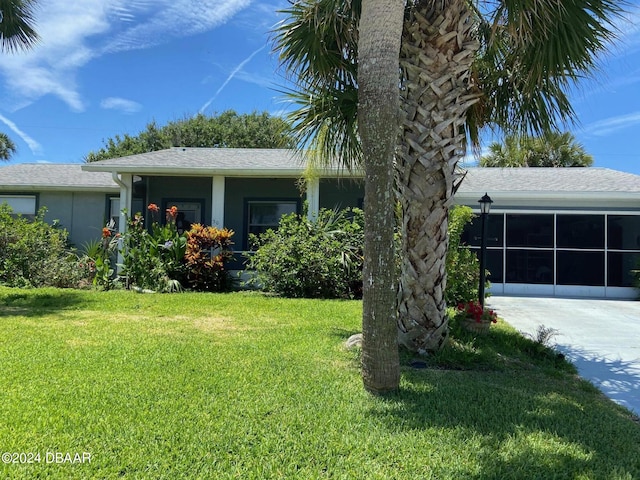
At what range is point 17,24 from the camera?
963cm

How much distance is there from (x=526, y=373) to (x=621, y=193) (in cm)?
998

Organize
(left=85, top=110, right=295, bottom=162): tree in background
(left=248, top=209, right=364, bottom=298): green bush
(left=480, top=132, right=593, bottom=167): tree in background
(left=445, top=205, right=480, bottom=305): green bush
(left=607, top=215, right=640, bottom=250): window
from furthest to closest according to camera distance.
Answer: (left=85, top=110, right=295, bottom=162): tree in background < (left=480, top=132, right=593, bottom=167): tree in background < (left=607, top=215, right=640, bottom=250): window < (left=248, top=209, right=364, bottom=298): green bush < (left=445, top=205, right=480, bottom=305): green bush

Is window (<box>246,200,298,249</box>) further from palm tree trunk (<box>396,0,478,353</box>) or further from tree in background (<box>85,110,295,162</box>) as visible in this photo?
tree in background (<box>85,110,295,162</box>)

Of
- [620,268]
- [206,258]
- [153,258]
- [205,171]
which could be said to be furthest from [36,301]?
[620,268]

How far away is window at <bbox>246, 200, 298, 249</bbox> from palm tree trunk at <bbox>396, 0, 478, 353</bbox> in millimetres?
8221

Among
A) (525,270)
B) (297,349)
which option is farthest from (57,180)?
(525,270)

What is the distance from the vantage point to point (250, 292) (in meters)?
11.6

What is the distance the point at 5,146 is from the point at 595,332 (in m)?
29.7

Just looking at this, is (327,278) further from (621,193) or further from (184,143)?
(184,143)

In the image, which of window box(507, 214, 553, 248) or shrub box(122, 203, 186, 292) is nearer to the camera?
shrub box(122, 203, 186, 292)

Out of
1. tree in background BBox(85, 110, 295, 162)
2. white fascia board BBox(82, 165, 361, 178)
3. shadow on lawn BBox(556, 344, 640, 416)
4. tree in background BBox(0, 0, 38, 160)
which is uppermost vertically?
tree in background BBox(85, 110, 295, 162)

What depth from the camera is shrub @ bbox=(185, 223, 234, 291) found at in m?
→ 11.5

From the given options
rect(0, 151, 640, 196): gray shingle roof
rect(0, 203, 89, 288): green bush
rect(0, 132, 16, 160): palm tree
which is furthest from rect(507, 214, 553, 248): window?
rect(0, 132, 16, 160): palm tree

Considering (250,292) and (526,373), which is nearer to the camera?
(526,373)
